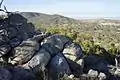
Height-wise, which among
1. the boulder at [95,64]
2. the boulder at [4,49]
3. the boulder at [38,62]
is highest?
the boulder at [4,49]

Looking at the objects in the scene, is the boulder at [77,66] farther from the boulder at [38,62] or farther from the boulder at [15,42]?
the boulder at [15,42]

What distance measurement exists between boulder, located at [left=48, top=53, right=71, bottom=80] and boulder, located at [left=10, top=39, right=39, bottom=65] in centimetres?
107

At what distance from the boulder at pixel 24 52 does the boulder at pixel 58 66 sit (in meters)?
1.07

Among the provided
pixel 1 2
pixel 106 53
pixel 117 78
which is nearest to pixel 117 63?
pixel 106 53

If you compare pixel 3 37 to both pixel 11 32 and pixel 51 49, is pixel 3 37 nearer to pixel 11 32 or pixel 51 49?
pixel 11 32

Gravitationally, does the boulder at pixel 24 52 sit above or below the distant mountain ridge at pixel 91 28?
above

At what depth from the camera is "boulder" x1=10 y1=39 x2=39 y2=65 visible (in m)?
16.5

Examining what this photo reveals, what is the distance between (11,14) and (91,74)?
20.8 feet

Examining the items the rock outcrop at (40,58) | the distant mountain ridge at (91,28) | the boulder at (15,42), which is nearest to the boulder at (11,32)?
the rock outcrop at (40,58)

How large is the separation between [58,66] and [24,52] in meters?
1.82

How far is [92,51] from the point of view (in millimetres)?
23359

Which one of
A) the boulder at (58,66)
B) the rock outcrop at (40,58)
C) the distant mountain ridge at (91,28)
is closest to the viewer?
the rock outcrop at (40,58)

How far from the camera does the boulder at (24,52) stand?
16.5 m

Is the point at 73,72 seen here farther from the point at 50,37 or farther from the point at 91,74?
the point at 50,37
